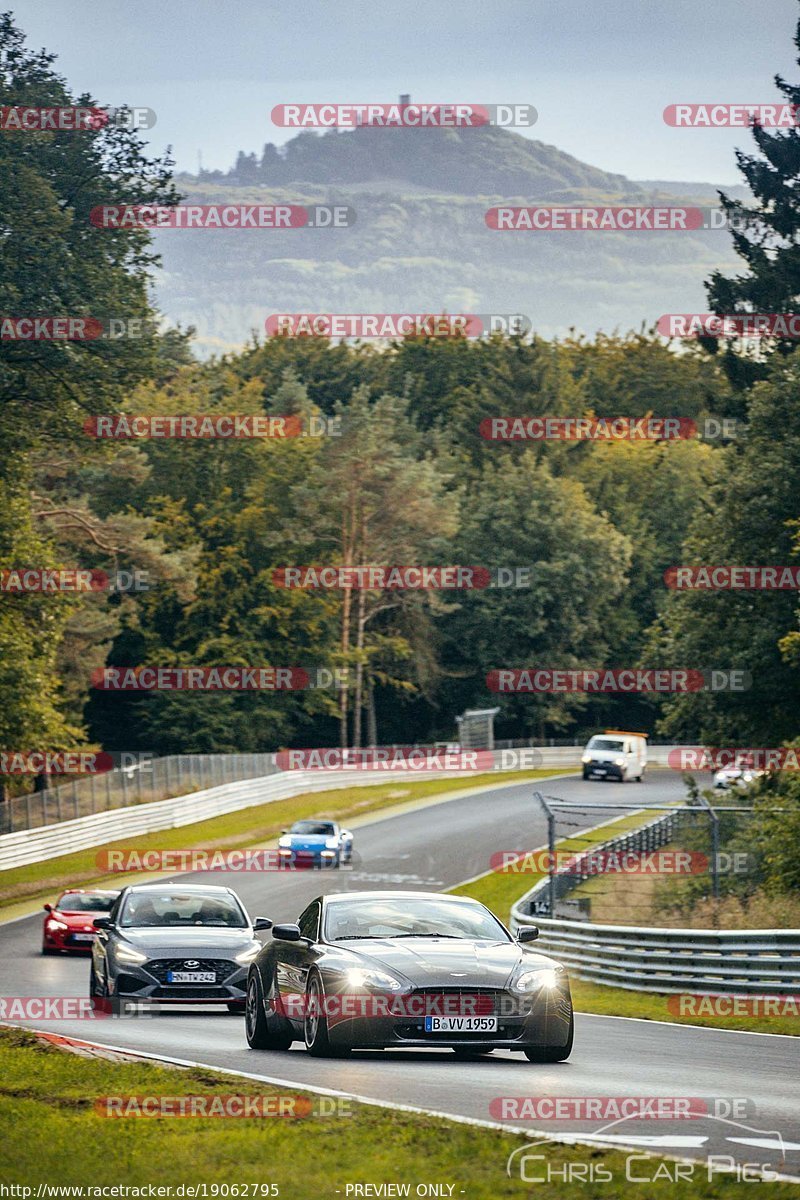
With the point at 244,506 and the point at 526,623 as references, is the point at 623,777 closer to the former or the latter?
the point at 526,623

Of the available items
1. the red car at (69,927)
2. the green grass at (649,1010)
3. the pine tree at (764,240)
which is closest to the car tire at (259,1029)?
the green grass at (649,1010)

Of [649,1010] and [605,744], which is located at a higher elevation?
[649,1010]

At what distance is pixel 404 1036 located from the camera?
1212 cm

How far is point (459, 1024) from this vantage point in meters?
12.1

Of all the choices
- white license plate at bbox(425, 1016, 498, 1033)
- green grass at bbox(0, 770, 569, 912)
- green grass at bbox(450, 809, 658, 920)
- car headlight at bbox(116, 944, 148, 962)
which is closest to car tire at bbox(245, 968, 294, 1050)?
white license plate at bbox(425, 1016, 498, 1033)

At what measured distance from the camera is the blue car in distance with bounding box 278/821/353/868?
45938 mm

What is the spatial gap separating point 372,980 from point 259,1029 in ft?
7.06

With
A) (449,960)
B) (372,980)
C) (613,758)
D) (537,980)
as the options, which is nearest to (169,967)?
(372,980)

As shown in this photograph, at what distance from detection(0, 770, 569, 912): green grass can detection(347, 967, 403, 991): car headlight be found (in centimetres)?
3088

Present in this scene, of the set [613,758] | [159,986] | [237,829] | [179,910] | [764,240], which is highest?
[764,240]

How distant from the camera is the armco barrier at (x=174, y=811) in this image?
48.1 meters

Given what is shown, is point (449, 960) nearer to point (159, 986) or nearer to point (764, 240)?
point (159, 986)

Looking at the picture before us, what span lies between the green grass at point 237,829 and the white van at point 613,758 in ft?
11.9

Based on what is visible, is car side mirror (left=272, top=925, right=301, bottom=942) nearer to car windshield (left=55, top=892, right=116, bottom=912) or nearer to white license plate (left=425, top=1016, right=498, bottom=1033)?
white license plate (left=425, top=1016, right=498, bottom=1033)
